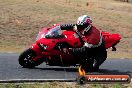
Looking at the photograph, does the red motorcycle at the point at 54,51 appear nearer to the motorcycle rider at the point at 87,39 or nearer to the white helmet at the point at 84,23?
the motorcycle rider at the point at 87,39

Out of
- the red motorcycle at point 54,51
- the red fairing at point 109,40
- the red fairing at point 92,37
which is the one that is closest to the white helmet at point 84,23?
the red fairing at point 92,37

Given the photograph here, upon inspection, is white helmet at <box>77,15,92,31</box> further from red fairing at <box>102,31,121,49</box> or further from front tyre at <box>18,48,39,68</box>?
front tyre at <box>18,48,39,68</box>

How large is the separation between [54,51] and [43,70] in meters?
0.64

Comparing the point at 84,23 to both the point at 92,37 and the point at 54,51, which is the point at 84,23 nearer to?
the point at 92,37

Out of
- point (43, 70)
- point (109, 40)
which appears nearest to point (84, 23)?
point (109, 40)

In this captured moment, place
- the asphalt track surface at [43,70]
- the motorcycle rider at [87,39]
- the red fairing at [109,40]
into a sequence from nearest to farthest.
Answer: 1. the asphalt track surface at [43,70]
2. the motorcycle rider at [87,39]
3. the red fairing at [109,40]

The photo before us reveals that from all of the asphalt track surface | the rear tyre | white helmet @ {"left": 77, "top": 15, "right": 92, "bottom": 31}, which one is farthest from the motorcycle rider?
the rear tyre

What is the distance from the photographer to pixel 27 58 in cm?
1405

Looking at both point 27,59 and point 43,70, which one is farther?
point 27,59

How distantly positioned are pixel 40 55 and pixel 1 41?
31.7ft

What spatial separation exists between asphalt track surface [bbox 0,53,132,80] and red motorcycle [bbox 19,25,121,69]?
236mm

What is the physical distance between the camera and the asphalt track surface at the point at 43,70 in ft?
41.4

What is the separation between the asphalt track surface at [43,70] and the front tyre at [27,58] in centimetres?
18

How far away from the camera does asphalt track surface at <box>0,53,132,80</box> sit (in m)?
12.6
